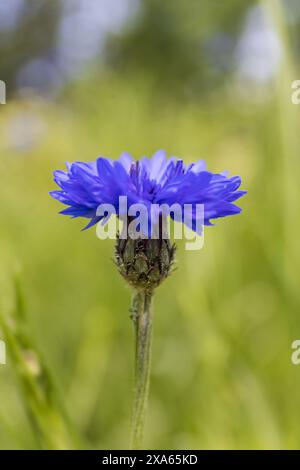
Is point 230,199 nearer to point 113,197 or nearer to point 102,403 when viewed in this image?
point 113,197

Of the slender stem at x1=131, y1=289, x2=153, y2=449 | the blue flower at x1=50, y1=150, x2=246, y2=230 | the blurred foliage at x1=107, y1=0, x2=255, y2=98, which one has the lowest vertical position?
the slender stem at x1=131, y1=289, x2=153, y2=449

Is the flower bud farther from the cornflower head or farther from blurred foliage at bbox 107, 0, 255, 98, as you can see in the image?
blurred foliage at bbox 107, 0, 255, 98

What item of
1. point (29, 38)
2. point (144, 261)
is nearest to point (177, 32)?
point (29, 38)

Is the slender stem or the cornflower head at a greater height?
the cornflower head

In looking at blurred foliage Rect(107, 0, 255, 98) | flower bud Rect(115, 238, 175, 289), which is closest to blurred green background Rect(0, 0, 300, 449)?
flower bud Rect(115, 238, 175, 289)

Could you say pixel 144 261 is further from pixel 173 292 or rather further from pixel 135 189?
pixel 173 292

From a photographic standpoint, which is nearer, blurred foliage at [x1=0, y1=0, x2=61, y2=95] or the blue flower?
Answer: the blue flower

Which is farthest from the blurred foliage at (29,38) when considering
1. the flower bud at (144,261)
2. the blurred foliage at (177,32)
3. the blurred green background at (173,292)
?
the flower bud at (144,261)
